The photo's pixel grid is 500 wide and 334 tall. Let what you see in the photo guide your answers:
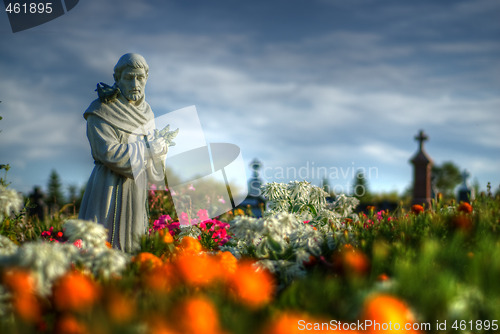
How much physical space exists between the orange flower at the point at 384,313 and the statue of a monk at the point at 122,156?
9.28 feet

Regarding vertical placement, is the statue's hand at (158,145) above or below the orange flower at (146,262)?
above

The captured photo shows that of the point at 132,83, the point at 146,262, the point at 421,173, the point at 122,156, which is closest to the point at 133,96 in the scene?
the point at 132,83

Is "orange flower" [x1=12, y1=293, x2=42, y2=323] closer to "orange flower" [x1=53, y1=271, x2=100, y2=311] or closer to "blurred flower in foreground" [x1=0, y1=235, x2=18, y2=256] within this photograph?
"orange flower" [x1=53, y1=271, x2=100, y2=311]

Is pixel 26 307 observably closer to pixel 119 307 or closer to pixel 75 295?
pixel 75 295

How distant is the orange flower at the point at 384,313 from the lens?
1655 mm

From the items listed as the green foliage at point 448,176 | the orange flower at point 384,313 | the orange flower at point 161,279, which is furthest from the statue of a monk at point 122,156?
the green foliage at point 448,176

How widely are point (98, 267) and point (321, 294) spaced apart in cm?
119

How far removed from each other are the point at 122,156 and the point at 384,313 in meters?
3.19

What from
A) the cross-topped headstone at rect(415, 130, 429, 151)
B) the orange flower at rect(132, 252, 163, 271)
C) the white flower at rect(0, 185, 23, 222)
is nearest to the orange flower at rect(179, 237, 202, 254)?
the orange flower at rect(132, 252, 163, 271)

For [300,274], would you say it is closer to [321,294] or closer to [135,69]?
[321,294]

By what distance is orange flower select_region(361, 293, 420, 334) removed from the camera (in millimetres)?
1655

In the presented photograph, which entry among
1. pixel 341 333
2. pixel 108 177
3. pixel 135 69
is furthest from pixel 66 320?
pixel 135 69

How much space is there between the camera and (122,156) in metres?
4.13

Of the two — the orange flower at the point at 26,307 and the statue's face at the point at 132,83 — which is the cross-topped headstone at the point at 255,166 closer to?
the statue's face at the point at 132,83
